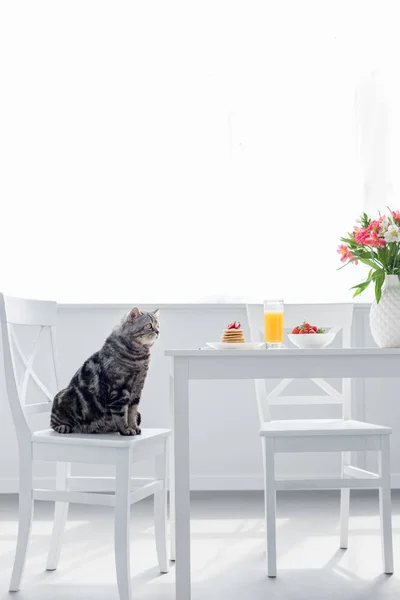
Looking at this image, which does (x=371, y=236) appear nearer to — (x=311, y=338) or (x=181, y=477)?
(x=311, y=338)

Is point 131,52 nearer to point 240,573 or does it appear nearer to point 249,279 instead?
point 249,279

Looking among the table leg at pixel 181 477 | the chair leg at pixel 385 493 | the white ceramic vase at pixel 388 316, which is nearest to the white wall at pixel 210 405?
the chair leg at pixel 385 493

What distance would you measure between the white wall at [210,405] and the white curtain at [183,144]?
0.13 meters

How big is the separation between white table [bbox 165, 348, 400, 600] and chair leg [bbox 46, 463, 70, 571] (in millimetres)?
586

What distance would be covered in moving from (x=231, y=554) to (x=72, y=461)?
80 cm

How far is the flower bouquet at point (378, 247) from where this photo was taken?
2.04 meters

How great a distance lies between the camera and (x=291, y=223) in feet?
11.7

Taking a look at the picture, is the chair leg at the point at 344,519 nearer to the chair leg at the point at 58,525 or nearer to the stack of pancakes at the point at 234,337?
the stack of pancakes at the point at 234,337

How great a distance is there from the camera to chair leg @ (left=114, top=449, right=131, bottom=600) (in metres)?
1.95

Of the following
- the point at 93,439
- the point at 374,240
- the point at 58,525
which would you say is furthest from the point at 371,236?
the point at 58,525

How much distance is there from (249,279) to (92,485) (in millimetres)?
1512

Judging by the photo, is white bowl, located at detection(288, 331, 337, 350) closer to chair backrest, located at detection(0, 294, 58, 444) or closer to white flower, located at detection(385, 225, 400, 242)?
white flower, located at detection(385, 225, 400, 242)

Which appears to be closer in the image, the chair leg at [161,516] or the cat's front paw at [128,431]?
the cat's front paw at [128,431]

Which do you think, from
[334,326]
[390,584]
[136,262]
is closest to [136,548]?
[390,584]
